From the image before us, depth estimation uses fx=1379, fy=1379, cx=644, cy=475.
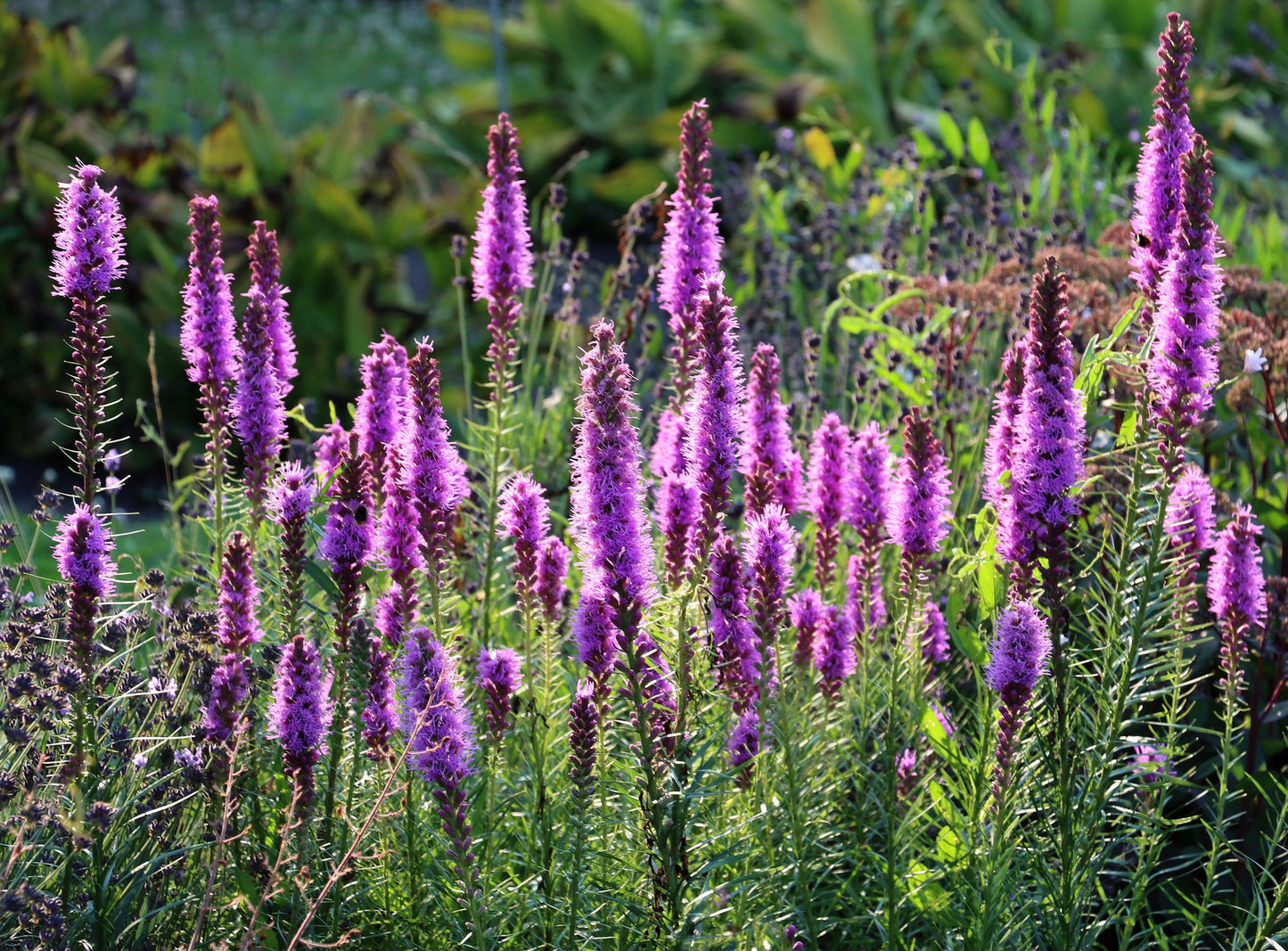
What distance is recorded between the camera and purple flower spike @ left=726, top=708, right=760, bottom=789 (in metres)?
2.81

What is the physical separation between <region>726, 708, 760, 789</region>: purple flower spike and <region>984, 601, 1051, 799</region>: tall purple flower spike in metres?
0.52

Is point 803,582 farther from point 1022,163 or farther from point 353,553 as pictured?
point 1022,163

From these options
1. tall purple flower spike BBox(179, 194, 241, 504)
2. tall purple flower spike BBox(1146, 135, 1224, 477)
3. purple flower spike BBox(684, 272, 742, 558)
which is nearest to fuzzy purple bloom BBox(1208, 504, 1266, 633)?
tall purple flower spike BBox(1146, 135, 1224, 477)

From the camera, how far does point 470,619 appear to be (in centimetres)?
359

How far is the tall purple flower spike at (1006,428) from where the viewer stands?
2602 mm

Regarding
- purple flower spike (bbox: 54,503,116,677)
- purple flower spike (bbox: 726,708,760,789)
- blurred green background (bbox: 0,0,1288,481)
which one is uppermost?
blurred green background (bbox: 0,0,1288,481)

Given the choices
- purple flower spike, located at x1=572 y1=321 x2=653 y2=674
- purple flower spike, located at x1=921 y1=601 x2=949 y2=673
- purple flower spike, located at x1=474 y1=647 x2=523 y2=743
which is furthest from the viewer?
purple flower spike, located at x1=921 y1=601 x2=949 y2=673

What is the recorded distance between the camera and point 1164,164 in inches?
102

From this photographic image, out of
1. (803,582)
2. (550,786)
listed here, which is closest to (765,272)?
(803,582)

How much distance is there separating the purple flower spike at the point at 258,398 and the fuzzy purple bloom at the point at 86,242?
0.31m

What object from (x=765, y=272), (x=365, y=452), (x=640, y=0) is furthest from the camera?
(x=640, y=0)

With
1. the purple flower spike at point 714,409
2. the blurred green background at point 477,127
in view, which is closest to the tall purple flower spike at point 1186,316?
the purple flower spike at point 714,409

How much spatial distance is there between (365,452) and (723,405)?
74 centimetres

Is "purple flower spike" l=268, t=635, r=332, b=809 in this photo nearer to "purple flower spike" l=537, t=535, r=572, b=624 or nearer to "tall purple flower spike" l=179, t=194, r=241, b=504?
"purple flower spike" l=537, t=535, r=572, b=624
